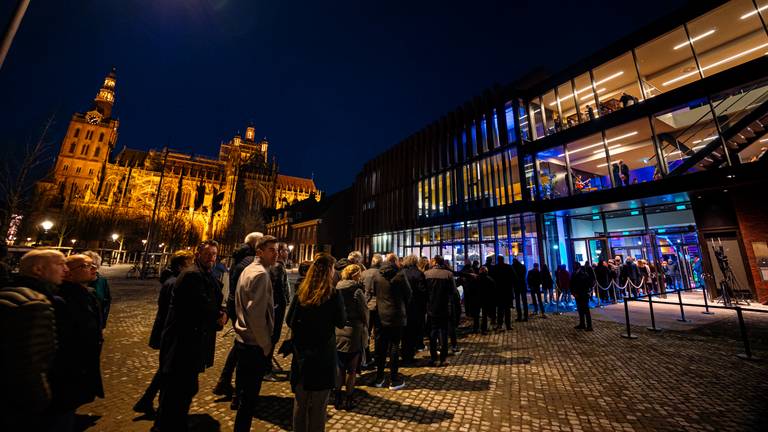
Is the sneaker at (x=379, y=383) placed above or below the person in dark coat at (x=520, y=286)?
below

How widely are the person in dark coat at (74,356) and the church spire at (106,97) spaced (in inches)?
4077

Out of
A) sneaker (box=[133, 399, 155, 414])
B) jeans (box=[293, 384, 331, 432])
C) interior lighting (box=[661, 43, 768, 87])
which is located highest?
interior lighting (box=[661, 43, 768, 87])

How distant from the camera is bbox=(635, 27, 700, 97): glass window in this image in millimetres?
13398

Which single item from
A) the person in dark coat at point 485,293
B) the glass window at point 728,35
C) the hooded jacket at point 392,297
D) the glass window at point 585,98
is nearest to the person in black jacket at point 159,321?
the hooded jacket at point 392,297

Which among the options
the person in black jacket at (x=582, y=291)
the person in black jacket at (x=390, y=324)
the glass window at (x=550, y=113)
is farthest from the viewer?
the glass window at (x=550, y=113)

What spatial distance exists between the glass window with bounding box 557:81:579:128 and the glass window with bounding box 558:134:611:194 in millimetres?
1356

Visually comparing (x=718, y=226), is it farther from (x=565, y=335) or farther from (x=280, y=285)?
(x=280, y=285)

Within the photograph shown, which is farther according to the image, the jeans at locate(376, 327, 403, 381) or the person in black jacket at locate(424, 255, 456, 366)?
the person in black jacket at locate(424, 255, 456, 366)

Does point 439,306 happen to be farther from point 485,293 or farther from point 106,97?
point 106,97

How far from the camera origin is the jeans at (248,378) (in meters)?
3.02

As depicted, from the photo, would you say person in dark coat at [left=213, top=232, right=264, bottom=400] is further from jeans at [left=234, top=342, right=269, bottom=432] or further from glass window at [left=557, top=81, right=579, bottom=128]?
glass window at [left=557, top=81, right=579, bottom=128]

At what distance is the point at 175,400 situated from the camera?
9.98 feet

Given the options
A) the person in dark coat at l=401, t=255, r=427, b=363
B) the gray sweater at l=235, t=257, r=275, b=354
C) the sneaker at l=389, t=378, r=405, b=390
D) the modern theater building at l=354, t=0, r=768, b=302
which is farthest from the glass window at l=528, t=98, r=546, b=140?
the gray sweater at l=235, t=257, r=275, b=354

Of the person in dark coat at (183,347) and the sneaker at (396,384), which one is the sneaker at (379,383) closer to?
the sneaker at (396,384)
